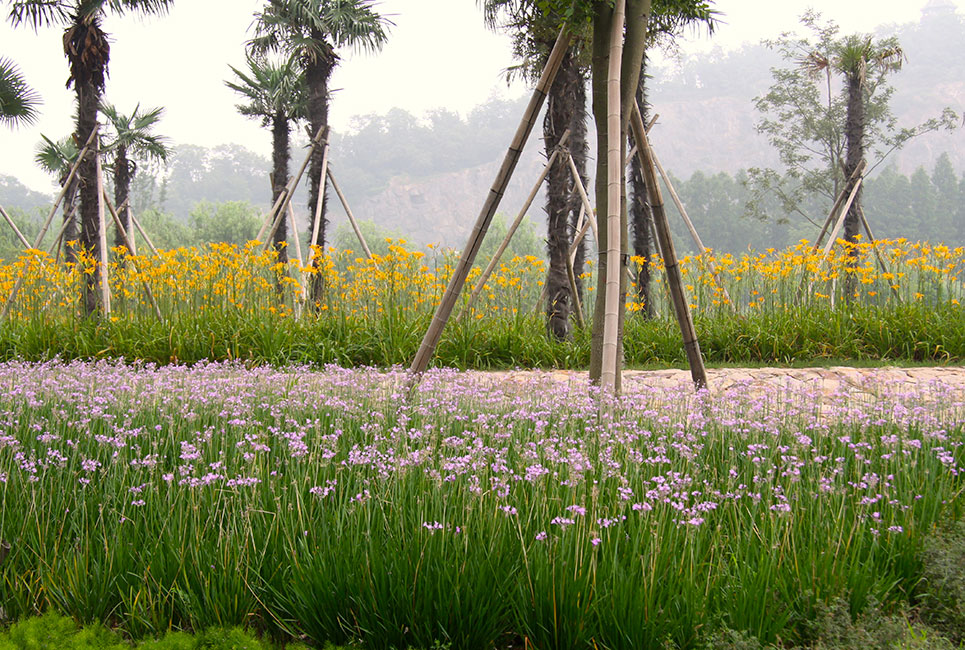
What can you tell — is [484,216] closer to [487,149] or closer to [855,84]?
[855,84]

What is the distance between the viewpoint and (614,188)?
159 inches

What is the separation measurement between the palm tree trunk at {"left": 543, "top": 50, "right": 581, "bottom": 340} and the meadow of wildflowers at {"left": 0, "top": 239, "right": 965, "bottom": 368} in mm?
475

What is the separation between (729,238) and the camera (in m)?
69.1

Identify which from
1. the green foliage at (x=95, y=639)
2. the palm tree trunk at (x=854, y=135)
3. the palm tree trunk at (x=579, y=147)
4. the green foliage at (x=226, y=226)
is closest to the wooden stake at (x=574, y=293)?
the palm tree trunk at (x=579, y=147)

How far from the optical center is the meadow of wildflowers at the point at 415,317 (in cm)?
754

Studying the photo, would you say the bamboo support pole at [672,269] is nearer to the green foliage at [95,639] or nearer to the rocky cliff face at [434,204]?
the green foliage at [95,639]

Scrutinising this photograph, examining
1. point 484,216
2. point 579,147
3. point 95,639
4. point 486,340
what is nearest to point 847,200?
point 579,147

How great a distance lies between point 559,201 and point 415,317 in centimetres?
237

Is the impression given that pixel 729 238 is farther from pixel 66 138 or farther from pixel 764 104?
pixel 66 138

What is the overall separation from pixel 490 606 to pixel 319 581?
1.69 ft

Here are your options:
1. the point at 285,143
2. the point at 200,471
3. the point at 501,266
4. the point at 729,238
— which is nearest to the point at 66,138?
the point at 285,143

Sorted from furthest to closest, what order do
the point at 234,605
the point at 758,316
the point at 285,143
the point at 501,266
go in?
the point at 285,143
the point at 501,266
the point at 758,316
the point at 234,605

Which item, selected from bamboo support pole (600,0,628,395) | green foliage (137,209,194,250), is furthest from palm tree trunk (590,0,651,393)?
green foliage (137,209,194,250)

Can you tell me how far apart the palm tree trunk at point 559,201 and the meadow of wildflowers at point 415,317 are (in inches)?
18.7
